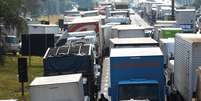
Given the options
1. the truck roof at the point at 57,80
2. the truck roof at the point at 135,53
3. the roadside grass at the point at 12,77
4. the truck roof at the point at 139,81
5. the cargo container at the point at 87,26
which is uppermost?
the truck roof at the point at 135,53

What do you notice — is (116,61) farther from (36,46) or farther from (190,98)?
(36,46)

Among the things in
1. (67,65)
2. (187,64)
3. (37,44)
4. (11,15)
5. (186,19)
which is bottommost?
(37,44)

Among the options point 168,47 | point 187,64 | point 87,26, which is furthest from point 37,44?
point 187,64

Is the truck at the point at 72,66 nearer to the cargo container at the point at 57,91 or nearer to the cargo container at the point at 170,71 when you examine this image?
the cargo container at the point at 170,71

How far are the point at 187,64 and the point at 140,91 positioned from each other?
2018 mm

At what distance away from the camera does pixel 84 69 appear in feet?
84.7

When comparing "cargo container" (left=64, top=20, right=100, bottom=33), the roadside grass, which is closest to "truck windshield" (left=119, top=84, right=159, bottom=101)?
the roadside grass

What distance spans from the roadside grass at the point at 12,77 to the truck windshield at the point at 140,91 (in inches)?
301

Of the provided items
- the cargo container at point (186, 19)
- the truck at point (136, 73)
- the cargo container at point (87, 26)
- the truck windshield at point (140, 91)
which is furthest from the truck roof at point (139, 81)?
the cargo container at point (186, 19)

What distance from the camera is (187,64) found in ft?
71.2

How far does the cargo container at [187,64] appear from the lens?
20672 mm

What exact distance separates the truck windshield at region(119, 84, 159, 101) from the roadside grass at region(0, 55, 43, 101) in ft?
25.1

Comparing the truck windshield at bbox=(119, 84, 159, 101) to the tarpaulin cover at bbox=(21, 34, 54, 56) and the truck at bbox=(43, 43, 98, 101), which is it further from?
the tarpaulin cover at bbox=(21, 34, 54, 56)

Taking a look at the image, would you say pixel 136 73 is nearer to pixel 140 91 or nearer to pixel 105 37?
pixel 140 91
